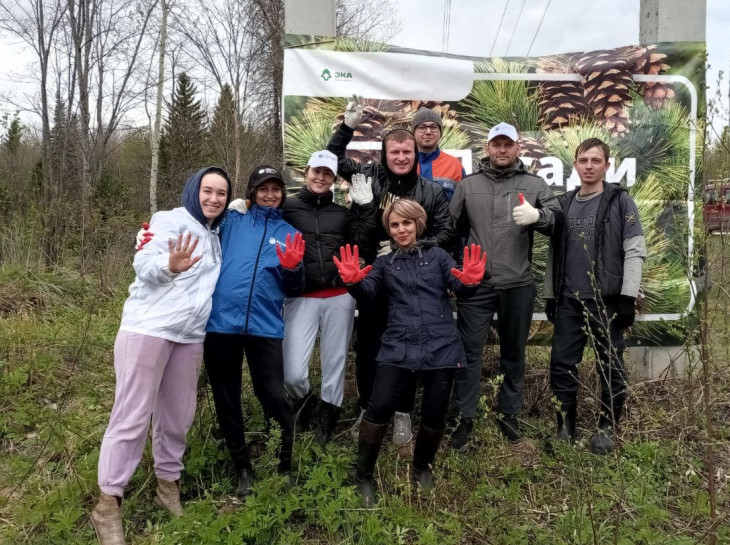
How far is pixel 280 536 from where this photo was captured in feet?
8.59

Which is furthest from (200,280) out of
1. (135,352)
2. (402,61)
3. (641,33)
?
(641,33)

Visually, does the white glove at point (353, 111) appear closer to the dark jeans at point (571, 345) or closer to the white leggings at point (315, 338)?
the white leggings at point (315, 338)

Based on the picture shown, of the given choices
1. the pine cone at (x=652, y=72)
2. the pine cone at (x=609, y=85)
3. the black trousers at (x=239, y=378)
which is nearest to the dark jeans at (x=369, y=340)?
the black trousers at (x=239, y=378)

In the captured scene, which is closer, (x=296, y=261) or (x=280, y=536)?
(x=280, y=536)

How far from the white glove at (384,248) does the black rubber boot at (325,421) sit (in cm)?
110

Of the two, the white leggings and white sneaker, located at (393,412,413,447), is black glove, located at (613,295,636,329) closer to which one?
white sneaker, located at (393,412,413,447)

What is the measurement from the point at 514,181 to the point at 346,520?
2.40 m

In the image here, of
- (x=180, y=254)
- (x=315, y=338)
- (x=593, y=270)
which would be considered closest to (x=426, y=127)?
(x=593, y=270)

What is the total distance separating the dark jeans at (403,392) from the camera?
112 inches

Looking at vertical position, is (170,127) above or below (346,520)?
above

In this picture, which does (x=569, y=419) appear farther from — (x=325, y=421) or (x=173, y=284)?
(x=173, y=284)

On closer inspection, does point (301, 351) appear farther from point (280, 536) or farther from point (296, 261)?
point (280, 536)

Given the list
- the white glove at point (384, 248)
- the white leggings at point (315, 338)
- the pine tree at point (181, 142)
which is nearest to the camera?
the white glove at point (384, 248)

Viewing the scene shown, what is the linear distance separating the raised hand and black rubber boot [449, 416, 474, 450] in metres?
2.04
